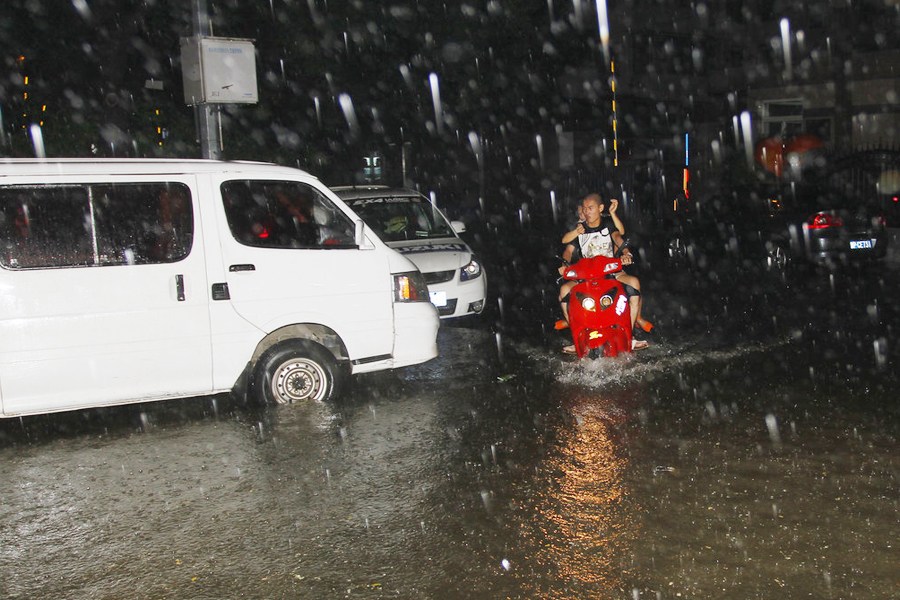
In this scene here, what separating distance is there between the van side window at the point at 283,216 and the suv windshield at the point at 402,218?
430 centimetres

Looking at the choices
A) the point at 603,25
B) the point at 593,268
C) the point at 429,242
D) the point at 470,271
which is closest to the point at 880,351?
the point at 593,268

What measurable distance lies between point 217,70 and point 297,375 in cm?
472

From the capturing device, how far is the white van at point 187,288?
6652 millimetres

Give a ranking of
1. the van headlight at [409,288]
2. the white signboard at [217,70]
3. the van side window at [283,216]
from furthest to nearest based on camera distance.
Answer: the white signboard at [217,70] < the van headlight at [409,288] < the van side window at [283,216]

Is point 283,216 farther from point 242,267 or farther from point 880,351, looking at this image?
point 880,351

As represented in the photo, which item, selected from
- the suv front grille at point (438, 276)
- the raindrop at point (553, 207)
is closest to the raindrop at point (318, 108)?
the suv front grille at point (438, 276)

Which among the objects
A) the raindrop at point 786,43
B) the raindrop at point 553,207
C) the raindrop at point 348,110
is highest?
the raindrop at point 786,43

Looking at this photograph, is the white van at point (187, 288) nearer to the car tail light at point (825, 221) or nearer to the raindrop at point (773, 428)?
the raindrop at point (773, 428)

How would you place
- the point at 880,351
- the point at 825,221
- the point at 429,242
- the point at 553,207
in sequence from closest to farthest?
the point at 880,351 → the point at 429,242 → the point at 825,221 → the point at 553,207

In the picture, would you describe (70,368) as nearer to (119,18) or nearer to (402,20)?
(119,18)

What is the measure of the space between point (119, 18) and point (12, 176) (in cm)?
912

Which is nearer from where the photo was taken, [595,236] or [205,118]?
[595,236]

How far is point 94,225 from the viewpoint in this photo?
6.84 meters

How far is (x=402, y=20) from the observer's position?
17.2 meters
